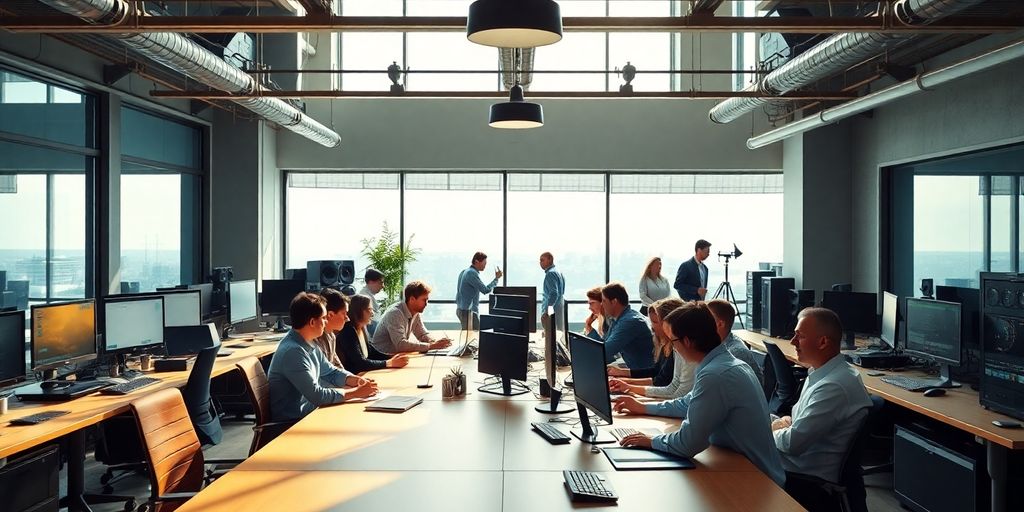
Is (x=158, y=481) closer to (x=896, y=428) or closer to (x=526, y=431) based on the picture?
(x=526, y=431)

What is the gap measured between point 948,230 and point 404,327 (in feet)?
19.8

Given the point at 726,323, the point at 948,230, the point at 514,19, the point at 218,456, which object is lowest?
the point at 218,456

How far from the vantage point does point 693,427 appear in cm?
327

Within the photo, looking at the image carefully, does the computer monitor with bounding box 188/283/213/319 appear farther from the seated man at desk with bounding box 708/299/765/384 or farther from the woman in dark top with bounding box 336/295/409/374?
the seated man at desk with bounding box 708/299/765/384

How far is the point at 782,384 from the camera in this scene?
5.76 metres

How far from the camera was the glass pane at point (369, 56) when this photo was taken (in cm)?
1166

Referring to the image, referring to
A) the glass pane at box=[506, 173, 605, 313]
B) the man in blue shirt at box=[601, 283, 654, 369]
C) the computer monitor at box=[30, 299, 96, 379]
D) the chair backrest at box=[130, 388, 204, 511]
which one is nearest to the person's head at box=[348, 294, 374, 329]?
the computer monitor at box=[30, 299, 96, 379]

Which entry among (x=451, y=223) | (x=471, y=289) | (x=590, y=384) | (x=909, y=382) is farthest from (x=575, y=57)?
(x=590, y=384)

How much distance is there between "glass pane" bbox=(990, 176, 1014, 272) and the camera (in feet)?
24.7

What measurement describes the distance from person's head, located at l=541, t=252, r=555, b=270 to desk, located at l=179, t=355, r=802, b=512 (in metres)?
6.45

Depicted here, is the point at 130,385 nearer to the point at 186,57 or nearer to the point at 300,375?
the point at 300,375

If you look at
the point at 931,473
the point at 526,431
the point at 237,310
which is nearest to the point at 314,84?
the point at 237,310

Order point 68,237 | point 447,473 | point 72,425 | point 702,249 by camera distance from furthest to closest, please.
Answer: point 702,249, point 68,237, point 72,425, point 447,473

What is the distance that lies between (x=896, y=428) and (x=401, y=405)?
3.22m
